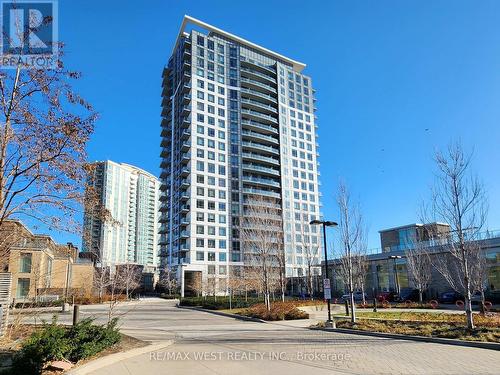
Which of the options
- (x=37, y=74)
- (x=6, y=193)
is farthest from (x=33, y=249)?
(x=37, y=74)

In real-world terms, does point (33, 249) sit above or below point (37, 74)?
below

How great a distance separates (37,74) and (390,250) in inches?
2135

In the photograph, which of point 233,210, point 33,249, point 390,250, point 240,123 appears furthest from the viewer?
point 240,123

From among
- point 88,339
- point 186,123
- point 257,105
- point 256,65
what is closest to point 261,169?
point 257,105

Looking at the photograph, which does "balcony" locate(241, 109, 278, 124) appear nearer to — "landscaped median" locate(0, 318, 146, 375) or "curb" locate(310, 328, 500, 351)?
"curb" locate(310, 328, 500, 351)

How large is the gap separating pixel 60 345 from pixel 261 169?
290ft

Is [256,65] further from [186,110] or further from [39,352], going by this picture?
[39,352]

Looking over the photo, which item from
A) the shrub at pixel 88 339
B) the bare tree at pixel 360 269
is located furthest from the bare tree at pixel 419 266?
the shrub at pixel 88 339

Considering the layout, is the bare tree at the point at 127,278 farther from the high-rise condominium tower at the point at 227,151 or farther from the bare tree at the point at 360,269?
the bare tree at the point at 360,269

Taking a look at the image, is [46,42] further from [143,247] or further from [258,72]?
Answer: [143,247]

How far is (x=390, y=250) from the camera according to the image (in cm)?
5650

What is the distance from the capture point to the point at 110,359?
10.2m

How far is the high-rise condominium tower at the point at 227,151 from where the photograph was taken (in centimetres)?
8612

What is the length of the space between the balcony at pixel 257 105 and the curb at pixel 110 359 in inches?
3600
